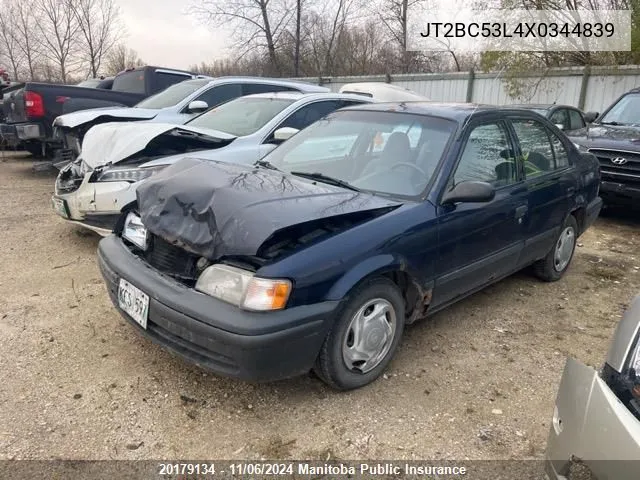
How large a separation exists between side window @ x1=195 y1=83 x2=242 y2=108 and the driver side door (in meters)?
4.67

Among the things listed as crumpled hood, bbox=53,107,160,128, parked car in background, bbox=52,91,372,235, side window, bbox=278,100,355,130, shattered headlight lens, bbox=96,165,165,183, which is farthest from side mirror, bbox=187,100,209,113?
shattered headlight lens, bbox=96,165,165,183

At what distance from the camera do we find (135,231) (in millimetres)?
3164

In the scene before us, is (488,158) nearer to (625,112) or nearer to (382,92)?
(625,112)

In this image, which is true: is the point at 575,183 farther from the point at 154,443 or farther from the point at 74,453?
Answer: the point at 74,453

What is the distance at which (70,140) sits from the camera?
21.1 ft

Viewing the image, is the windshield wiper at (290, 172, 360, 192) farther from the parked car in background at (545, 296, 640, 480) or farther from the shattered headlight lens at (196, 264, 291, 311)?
the parked car in background at (545, 296, 640, 480)

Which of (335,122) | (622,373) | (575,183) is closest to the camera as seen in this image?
(622,373)

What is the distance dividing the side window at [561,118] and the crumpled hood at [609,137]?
3.55 feet

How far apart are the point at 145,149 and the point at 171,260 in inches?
94.7

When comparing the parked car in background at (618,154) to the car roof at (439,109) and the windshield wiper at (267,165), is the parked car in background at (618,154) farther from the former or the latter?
the windshield wiper at (267,165)

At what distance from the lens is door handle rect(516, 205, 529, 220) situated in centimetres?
366

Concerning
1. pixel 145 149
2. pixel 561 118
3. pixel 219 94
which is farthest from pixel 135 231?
pixel 561 118

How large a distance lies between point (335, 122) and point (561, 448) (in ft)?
8.99

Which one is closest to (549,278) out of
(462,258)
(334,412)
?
(462,258)
